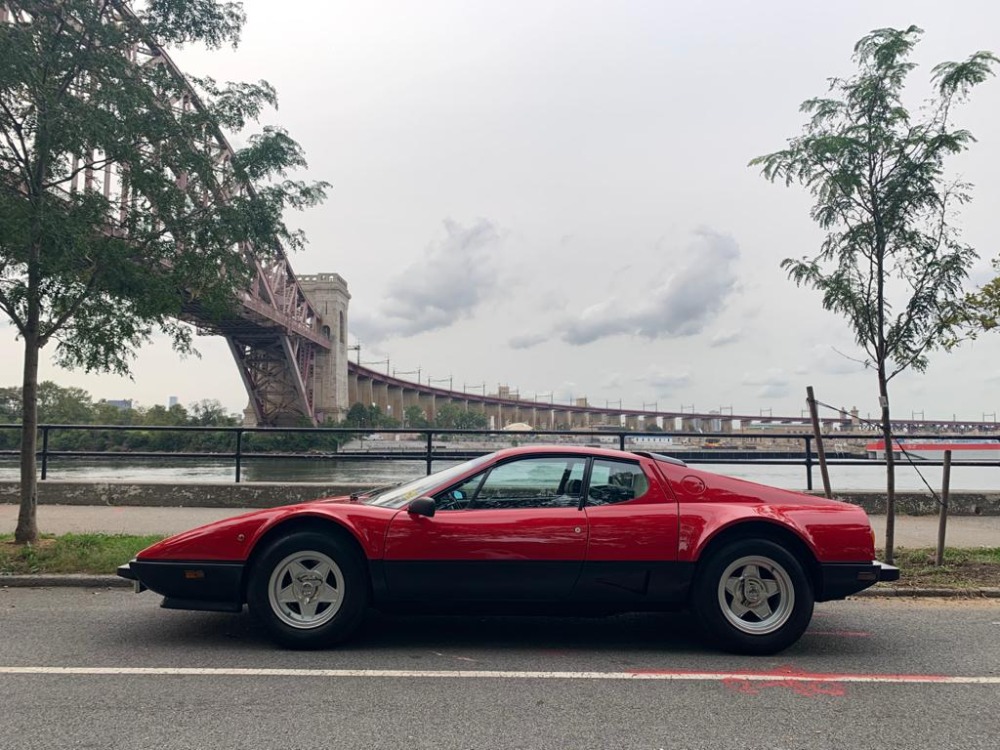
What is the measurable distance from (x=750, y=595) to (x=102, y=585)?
510 centimetres

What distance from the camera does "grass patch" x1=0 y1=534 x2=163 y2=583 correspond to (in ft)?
20.8

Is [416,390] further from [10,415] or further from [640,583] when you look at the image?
[640,583]

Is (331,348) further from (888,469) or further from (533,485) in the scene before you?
(533,485)

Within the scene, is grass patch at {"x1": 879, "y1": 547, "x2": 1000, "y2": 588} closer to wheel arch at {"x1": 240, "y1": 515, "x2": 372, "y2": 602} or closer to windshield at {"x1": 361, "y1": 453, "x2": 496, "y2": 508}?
windshield at {"x1": 361, "y1": 453, "x2": 496, "y2": 508}

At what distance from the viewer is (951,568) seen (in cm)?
668

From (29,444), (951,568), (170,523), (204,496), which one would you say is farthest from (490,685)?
(204,496)

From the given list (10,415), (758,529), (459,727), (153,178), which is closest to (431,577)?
(459,727)

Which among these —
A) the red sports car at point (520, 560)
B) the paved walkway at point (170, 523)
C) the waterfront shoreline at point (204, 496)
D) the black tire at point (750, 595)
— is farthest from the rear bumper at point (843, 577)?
the waterfront shoreline at point (204, 496)

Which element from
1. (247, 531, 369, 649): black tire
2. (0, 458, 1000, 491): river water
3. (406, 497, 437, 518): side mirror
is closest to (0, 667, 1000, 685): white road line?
(247, 531, 369, 649): black tire

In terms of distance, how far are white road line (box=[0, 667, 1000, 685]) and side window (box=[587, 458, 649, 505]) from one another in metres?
1.01

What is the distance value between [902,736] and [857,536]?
1.49 m

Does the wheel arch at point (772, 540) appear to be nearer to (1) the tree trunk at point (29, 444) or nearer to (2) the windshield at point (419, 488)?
(2) the windshield at point (419, 488)

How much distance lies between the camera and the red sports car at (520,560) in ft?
14.3

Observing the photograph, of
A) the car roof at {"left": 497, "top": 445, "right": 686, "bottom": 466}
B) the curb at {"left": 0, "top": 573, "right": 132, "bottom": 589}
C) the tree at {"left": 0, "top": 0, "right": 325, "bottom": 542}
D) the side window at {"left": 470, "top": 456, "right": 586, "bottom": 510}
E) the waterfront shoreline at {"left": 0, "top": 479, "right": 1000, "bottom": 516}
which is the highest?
the tree at {"left": 0, "top": 0, "right": 325, "bottom": 542}
